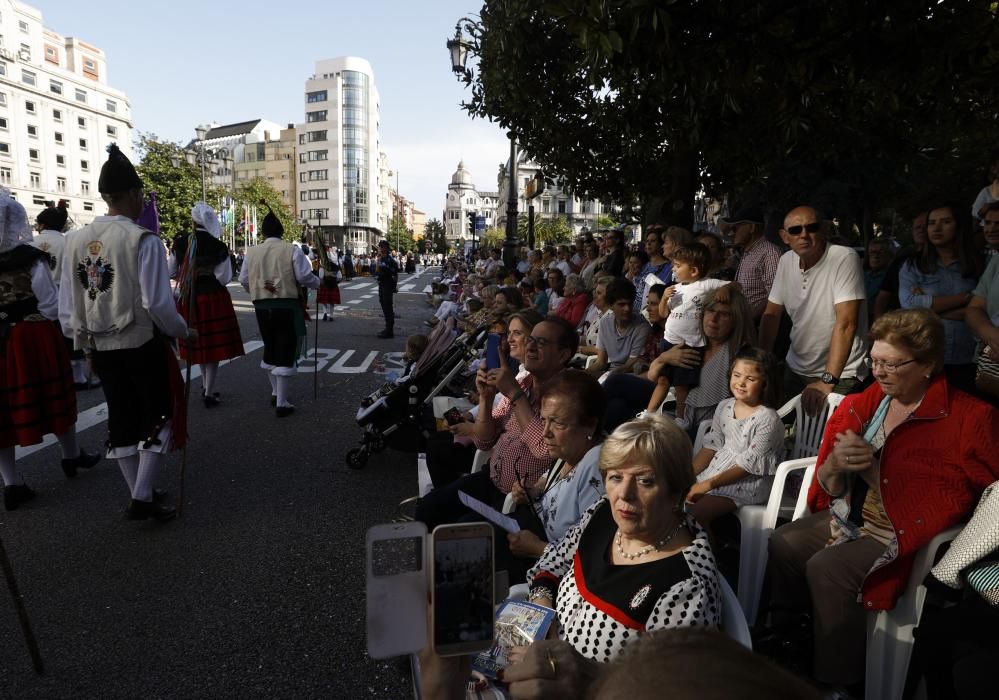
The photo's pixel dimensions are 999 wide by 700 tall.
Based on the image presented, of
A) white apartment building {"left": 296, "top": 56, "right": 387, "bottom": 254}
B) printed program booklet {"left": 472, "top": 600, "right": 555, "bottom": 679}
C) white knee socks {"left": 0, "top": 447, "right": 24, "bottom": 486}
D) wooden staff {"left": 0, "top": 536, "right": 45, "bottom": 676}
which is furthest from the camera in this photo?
white apartment building {"left": 296, "top": 56, "right": 387, "bottom": 254}

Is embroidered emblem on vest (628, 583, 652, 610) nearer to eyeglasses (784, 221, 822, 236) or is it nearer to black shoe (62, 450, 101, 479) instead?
eyeglasses (784, 221, 822, 236)

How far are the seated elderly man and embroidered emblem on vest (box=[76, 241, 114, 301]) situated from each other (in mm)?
2499

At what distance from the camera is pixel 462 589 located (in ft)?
4.13

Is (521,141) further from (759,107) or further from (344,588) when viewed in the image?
(344,588)

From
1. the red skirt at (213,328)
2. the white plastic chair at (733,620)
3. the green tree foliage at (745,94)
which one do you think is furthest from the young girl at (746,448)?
the red skirt at (213,328)

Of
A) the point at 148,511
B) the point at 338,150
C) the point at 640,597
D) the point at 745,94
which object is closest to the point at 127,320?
the point at 148,511

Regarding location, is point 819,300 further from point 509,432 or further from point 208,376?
point 208,376

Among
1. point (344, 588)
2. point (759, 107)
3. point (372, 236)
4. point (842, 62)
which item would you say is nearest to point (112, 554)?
point (344, 588)

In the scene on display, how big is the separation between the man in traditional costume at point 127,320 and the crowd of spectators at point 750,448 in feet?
6.24

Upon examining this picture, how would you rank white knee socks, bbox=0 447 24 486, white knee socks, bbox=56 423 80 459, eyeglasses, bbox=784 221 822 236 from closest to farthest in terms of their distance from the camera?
eyeglasses, bbox=784 221 822 236, white knee socks, bbox=0 447 24 486, white knee socks, bbox=56 423 80 459

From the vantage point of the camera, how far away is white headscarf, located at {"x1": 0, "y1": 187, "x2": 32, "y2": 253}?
452 cm

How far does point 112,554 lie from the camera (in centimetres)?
386

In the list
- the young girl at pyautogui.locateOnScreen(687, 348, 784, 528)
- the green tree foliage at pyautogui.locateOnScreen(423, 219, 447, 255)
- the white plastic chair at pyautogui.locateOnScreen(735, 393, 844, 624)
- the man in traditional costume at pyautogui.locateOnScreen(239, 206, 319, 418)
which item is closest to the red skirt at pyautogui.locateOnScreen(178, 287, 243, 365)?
the man in traditional costume at pyautogui.locateOnScreen(239, 206, 319, 418)

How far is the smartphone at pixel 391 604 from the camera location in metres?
1.19
